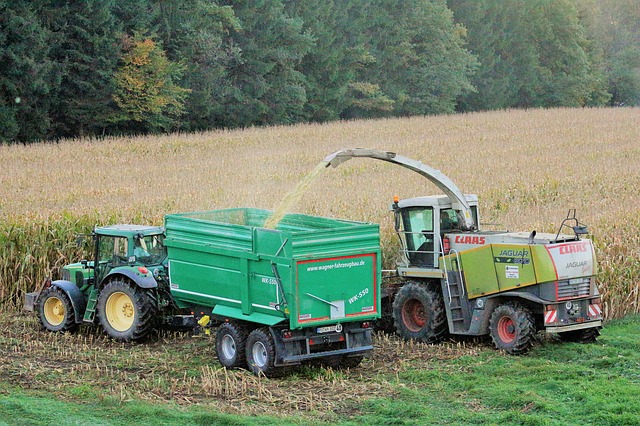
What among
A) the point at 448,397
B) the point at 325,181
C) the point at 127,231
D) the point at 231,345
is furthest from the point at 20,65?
the point at 448,397

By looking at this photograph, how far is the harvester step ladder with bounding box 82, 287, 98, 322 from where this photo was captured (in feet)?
46.0

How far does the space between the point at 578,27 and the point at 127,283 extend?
254 ft

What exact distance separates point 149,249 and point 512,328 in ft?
17.1

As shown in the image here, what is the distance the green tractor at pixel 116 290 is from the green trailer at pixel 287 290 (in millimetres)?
1128

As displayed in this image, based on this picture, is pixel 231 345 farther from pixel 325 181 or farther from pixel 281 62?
pixel 281 62

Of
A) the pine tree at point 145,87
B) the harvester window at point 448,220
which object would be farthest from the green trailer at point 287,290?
the pine tree at point 145,87

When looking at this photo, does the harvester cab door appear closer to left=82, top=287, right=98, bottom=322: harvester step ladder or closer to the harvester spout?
the harvester spout

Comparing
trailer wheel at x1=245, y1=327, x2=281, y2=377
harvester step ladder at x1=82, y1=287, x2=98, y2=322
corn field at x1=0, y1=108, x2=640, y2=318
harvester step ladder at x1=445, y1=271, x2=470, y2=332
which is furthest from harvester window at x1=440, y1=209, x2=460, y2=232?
Answer: harvester step ladder at x1=82, y1=287, x2=98, y2=322

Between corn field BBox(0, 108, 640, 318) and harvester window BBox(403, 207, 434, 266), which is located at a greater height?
corn field BBox(0, 108, 640, 318)

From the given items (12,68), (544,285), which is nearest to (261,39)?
(12,68)

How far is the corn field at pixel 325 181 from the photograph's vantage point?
53.7 ft

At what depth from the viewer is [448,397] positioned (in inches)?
419

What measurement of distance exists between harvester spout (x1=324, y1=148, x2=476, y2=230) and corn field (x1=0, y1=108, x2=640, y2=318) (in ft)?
4.36

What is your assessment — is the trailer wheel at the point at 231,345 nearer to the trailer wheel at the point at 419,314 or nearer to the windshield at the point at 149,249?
the windshield at the point at 149,249
